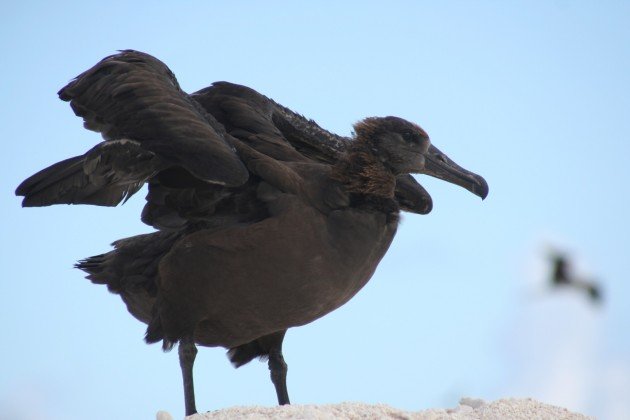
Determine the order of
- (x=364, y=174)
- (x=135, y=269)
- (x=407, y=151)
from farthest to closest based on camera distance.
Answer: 1. (x=135, y=269)
2. (x=407, y=151)
3. (x=364, y=174)

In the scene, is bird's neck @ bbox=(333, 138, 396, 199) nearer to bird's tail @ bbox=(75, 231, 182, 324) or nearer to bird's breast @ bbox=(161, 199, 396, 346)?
bird's breast @ bbox=(161, 199, 396, 346)

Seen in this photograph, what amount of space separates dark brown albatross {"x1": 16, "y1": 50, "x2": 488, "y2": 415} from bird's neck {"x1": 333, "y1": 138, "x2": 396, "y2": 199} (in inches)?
0.4

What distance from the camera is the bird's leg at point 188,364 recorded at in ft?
29.3

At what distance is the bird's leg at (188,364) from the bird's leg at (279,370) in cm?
93

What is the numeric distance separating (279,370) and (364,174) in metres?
1.91

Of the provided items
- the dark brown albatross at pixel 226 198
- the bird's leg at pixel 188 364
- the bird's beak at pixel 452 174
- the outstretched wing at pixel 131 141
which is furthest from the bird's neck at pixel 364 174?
the bird's leg at pixel 188 364

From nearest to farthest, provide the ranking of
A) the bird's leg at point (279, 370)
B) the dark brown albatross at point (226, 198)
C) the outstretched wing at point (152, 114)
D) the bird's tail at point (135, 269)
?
the outstretched wing at point (152, 114), the dark brown albatross at point (226, 198), the bird's tail at point (135, 269), the bird's leg at point (279, 370)

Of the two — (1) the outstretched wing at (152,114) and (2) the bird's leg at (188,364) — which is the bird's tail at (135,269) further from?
(1) the outstretched wing at (152,114)

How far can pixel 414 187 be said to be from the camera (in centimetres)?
977

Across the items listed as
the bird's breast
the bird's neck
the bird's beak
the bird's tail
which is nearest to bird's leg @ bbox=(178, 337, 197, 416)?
the bird's breast

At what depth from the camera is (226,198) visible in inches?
349

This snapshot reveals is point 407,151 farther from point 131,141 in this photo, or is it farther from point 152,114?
point 131,141

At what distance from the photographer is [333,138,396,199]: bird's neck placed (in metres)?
8.94

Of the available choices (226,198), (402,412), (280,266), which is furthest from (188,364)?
(402,412)
